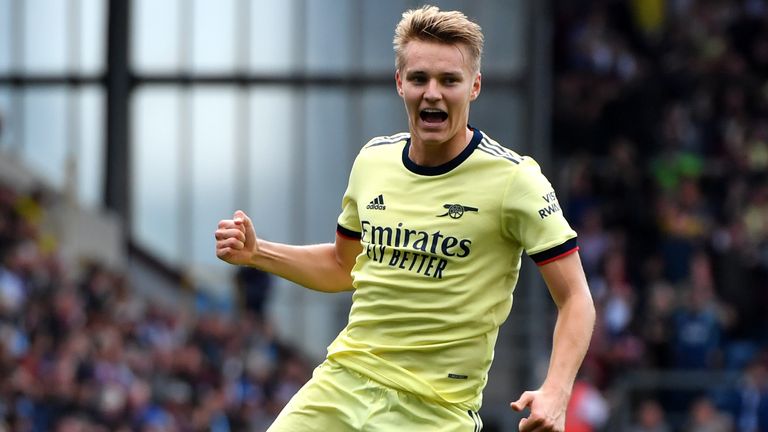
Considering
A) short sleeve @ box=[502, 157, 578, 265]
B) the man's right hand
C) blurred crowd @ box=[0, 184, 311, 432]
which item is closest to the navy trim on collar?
short sleeve @ box=[502, 157, 578, 265]

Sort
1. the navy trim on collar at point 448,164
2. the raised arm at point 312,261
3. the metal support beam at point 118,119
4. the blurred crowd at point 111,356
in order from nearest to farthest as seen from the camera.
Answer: the navy trim on collar at point 448,164 < the raised arm at point 312,261 < the blurred crowd at point 111,356 < the metal support beam at point 118,119

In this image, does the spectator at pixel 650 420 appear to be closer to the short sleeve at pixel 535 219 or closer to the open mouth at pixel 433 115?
the short sleeve at pixel 535 219

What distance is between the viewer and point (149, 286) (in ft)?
71.8

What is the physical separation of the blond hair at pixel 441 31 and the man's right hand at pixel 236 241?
91cm

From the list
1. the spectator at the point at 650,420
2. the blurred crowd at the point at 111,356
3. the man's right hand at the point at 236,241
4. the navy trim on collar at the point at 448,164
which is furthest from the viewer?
the spectator at the point at 650,420

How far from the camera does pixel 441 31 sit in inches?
210

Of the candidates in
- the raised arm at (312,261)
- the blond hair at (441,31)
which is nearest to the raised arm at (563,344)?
the blond hair at (441,31)

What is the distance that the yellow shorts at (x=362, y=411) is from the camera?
17.6 ft

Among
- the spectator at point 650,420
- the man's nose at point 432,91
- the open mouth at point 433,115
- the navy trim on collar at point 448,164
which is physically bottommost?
the spectator at point 650,420

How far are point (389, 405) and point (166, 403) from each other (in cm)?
1040

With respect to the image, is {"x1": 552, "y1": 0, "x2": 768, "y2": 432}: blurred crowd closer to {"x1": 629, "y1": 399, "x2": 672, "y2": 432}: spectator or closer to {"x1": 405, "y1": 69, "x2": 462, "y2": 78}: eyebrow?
{"x1": 629, "y1": 399, "x2": 672, "y2": 432}: spectator

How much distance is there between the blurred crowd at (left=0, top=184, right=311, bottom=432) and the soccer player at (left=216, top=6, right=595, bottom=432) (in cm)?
868

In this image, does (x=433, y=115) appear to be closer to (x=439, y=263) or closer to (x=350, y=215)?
(x=439, y=263)

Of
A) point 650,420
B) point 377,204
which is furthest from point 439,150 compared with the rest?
point 650,420
